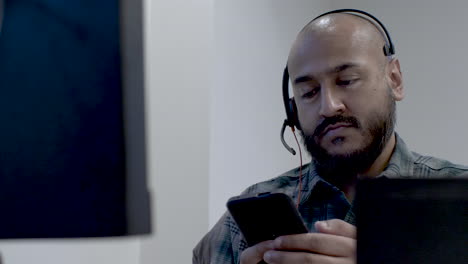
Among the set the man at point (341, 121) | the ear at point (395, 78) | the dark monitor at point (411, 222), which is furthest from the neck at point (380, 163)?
the dark monitor at point (411, 222)

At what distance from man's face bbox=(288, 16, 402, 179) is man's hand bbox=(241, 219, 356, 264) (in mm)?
471

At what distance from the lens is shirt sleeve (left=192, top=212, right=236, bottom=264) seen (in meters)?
1.21

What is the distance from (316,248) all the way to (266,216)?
0.28 feet

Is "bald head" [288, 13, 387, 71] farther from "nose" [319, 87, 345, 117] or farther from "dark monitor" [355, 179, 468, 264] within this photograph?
"dark monitor" [355, 179, 468, 264]

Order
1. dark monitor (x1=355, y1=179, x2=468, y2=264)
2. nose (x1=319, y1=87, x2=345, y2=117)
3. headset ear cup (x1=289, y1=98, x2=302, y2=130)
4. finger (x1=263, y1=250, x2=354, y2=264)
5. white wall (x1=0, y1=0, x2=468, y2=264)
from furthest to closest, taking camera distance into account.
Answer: white wall (x1=0, y1=0, x2=468, y2=264) → headset ear cup (x1=289, y1=98, x2=302, y2=130) → nose (x1=319, y1=87, x2=345, y2=117) → finger (x1=263, y1=250, x2=354, y2=264) → dark monitor (x1=355, y1=179, x2=468, y2=264)

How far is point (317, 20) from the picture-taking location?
1285mm

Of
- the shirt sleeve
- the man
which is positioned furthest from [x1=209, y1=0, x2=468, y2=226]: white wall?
the man

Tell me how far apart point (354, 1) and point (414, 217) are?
213 cm

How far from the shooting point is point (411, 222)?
1.18 feet

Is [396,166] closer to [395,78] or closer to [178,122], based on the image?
[395,78]

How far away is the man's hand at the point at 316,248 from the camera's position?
71 centimetres

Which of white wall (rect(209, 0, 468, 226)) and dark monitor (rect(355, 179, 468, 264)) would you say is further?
white wall (rect(209, 0, 468, 226))

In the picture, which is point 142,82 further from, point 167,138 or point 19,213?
point 167,138

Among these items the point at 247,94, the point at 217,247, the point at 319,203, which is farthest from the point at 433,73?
the point at 217,247
